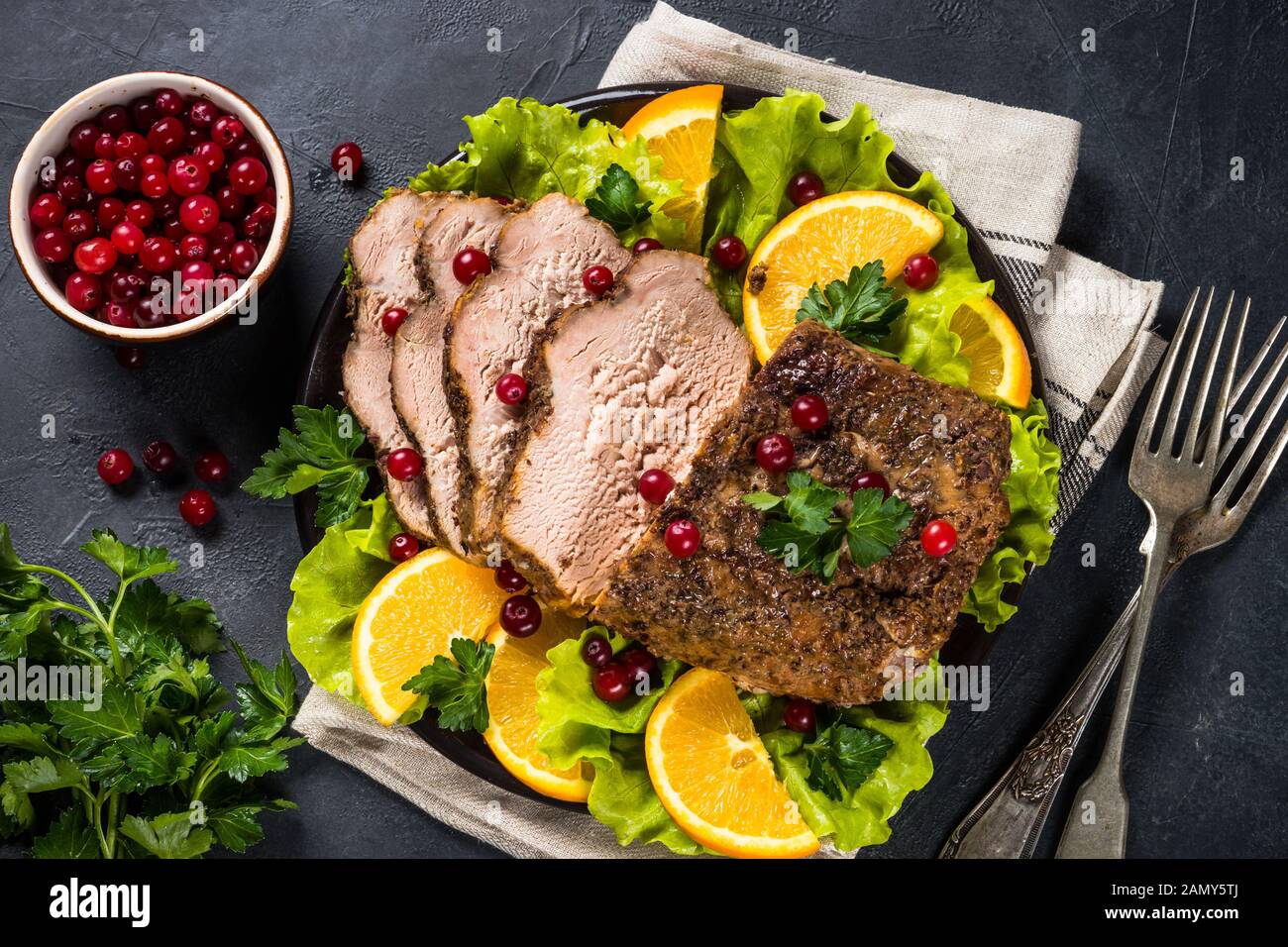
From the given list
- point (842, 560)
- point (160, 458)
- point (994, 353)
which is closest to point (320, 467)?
point (160, 458)

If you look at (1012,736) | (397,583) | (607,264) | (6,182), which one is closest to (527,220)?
(607,264)

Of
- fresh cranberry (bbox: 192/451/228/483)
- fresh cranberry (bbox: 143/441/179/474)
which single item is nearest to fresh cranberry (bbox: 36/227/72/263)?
fresh cranberry (bbox: 143/441/179/474)

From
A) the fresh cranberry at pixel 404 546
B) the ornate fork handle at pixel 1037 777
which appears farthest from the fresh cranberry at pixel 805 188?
the ornate fork handle at pixel 1037 777

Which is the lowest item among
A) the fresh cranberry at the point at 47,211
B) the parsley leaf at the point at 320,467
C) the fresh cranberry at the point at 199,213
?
the parsley leaf at the point at 320,467

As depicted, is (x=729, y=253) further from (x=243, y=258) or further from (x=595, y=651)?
(x=243, y=258)

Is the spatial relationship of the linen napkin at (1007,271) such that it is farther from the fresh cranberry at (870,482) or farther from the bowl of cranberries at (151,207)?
the bowl of cranberries at (151,207)

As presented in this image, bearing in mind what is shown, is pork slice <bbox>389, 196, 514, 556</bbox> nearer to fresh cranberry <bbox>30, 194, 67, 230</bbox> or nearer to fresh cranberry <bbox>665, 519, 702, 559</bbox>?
fresh cranberry <bbox>665, 519, 702, 559</bbox>

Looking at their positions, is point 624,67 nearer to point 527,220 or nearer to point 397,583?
point 527,220
